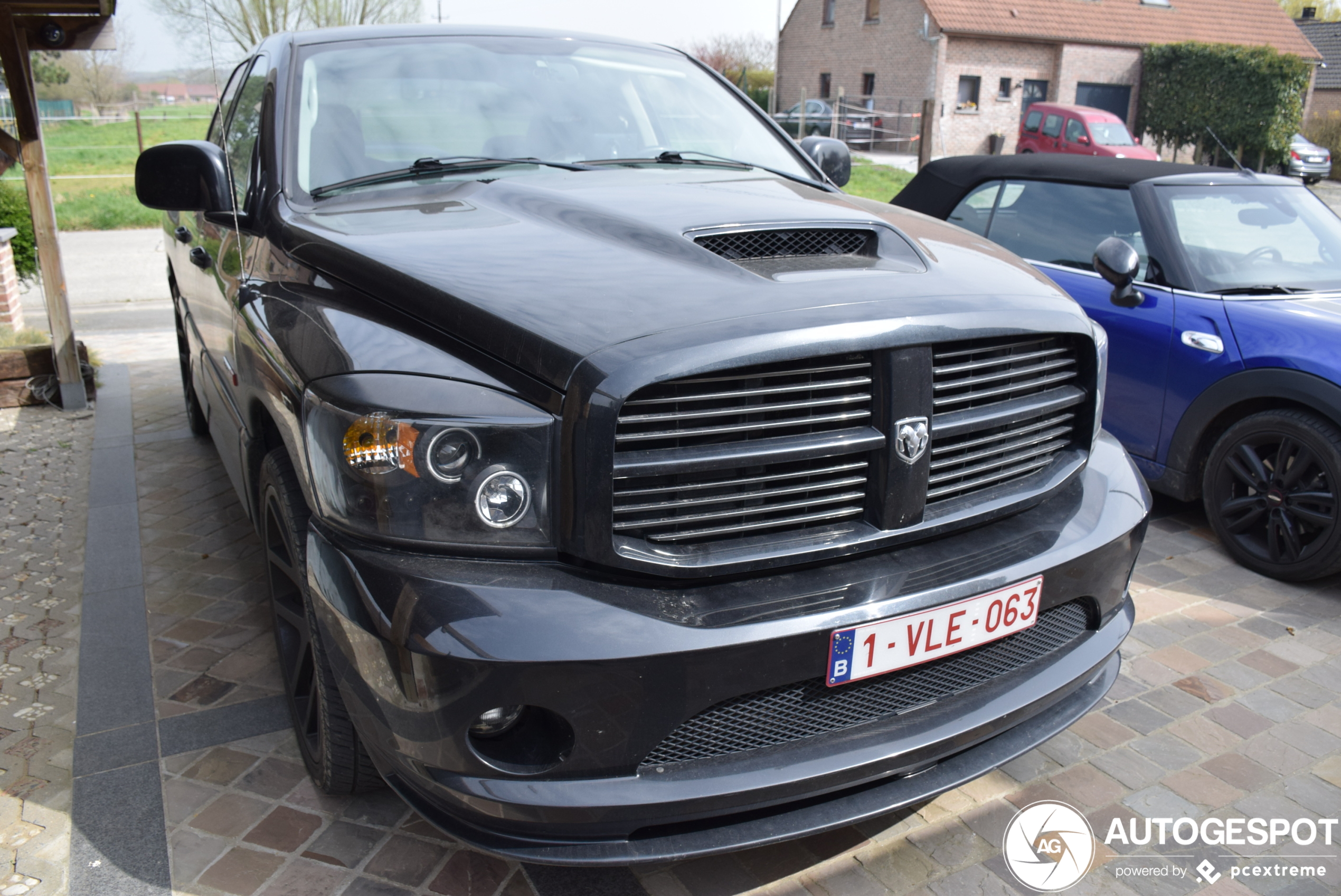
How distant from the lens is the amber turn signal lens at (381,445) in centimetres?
181

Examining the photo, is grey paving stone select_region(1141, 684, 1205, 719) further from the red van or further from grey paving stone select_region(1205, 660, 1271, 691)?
the red van

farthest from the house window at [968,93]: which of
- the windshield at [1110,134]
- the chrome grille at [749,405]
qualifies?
the chrome grille at [749,405]

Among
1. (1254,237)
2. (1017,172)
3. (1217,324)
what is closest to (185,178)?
(1217,324)

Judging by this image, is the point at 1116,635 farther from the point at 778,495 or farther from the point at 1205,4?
the point at 1205,4

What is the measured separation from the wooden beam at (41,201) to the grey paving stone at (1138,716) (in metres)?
6.22

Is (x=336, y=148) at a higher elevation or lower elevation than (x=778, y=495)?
higher

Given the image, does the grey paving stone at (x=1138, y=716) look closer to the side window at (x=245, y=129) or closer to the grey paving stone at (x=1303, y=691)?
the grey paving stone at (x=1303, y=691)

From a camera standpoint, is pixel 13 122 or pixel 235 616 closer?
pixel 235 616

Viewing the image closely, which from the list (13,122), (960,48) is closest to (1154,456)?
(13,122)

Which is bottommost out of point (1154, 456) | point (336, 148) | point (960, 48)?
point (1154, 456)

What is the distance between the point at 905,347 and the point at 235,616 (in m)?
2.76

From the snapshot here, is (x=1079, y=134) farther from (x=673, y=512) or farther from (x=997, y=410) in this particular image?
(x=673, y=512)

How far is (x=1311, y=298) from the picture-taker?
4.26 m

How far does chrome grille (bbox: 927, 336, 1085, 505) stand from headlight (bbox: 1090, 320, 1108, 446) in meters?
0.05
